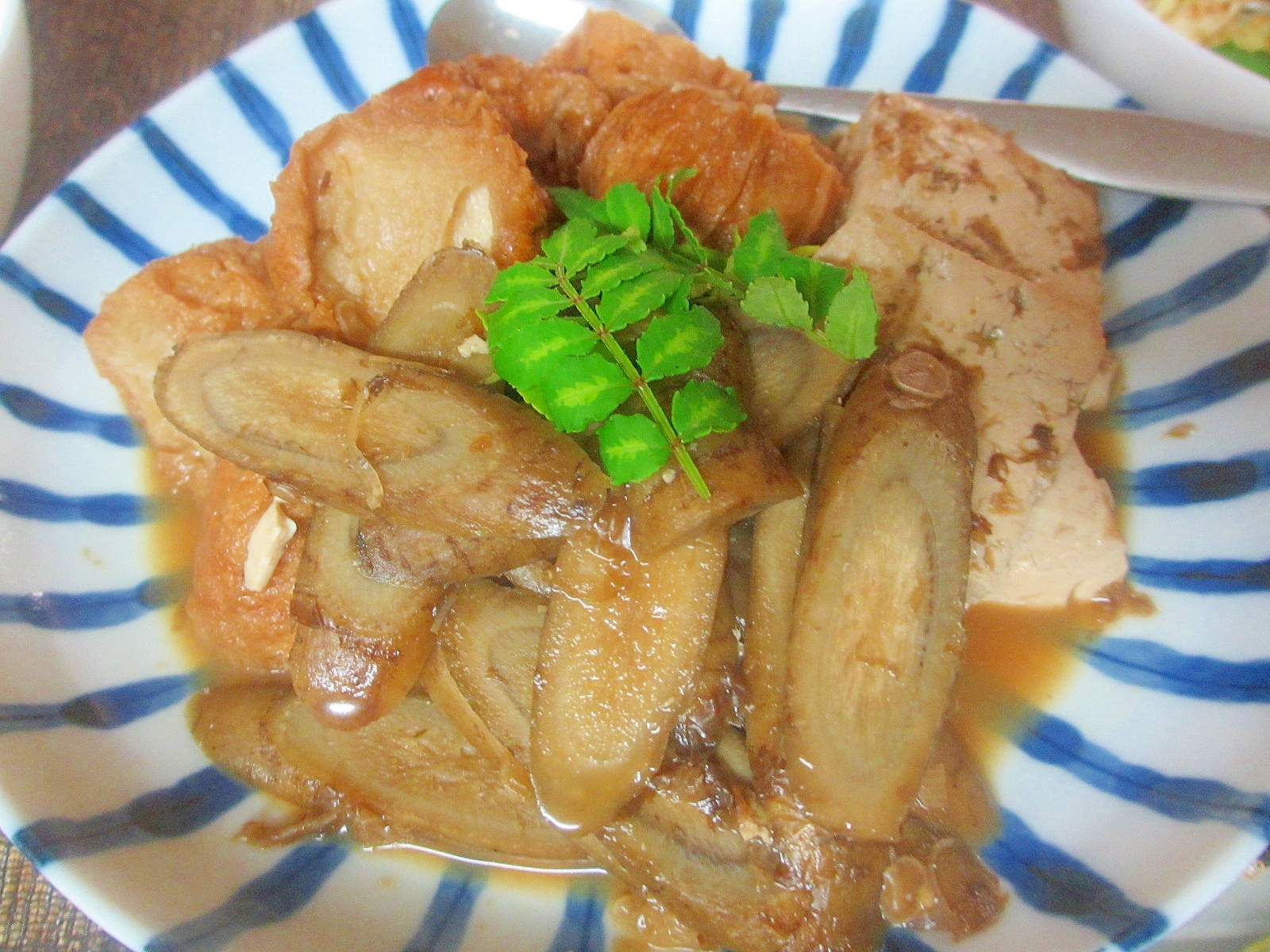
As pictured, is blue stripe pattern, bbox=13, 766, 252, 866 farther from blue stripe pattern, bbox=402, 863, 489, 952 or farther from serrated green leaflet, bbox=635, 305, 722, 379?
serrated green leaflet, bbox=635, 305, 722, 379

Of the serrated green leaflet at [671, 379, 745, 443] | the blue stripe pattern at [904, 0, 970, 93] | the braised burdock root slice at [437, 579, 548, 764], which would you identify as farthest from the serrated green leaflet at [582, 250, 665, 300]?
the blue stripe pattern at [904, 0, 970, 93]

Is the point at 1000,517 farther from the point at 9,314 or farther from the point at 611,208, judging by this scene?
the point at 9,314

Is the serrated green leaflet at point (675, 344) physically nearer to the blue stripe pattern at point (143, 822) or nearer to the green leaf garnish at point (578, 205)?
the green leaf garnish at point (578, 205)

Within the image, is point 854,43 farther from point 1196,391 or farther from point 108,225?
point 108,225

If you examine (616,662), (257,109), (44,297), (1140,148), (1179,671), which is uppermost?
(1140,148)

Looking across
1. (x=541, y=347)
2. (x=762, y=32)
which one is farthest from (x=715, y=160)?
(x=541, y=347)

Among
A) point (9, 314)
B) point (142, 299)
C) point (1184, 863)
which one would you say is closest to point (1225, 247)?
point (1184, 863)
